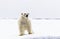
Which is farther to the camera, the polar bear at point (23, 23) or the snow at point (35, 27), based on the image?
the snow at point (35, 27)

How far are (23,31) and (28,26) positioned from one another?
6 centimetres

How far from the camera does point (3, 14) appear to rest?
1217 millimetres

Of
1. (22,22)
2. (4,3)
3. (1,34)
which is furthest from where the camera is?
(4,3)

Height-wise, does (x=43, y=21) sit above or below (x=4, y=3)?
below

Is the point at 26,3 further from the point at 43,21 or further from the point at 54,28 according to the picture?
the point at 54,28

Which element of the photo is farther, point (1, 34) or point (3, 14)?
point (3, 14)

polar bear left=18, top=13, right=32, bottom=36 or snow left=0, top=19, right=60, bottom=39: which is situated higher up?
polar bear left=18, top=13, right=32, bottom=36

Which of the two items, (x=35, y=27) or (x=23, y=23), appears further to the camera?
(x=35, y=27)

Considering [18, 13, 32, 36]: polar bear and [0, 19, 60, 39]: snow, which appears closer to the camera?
[18, 13, 32, 36]: polar bear

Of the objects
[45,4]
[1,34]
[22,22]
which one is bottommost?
[1,34]

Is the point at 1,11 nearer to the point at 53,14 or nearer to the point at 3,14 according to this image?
the point at 3,14

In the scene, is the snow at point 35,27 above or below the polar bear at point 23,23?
below

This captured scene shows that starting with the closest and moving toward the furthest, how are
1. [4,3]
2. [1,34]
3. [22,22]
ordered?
[22,22] < [1,34] < [4,3]

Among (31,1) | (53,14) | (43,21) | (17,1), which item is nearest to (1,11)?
(17,1)
